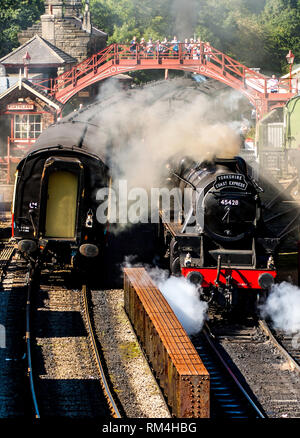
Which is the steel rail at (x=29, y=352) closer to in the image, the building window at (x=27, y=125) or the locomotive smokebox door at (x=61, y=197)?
the locomotive smokebox door at (x=61, y=197)

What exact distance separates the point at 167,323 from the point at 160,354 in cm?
76

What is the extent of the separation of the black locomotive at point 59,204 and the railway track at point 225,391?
3513 mm

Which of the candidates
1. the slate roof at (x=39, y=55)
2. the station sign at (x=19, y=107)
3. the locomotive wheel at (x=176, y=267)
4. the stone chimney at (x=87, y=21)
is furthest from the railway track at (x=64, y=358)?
the stone chimney at (x=87, y=21)

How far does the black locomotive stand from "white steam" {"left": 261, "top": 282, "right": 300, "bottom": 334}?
3.43 meters

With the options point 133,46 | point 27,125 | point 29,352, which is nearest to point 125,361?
point 29,352

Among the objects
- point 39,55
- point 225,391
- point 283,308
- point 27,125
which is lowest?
point 225,391

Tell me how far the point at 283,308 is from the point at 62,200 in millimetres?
4679

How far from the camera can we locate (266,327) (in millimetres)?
12641

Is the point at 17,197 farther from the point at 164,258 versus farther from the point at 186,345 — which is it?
the point at 186,345

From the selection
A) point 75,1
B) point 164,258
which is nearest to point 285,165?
point 164,258

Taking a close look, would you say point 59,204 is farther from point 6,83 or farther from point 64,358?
point 6,83

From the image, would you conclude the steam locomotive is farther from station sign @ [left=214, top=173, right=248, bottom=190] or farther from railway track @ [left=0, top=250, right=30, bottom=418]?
railway track @ [left=0, top=250, right=30, bottom=418]

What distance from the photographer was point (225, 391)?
10328 millimetres
